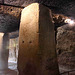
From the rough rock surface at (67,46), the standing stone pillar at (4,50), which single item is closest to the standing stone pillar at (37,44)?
the rough rock surface at (67,46)

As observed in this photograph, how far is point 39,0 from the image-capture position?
6.30 feet

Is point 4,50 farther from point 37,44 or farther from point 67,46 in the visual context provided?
point 37,44

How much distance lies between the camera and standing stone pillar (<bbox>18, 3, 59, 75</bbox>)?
1.64 meters

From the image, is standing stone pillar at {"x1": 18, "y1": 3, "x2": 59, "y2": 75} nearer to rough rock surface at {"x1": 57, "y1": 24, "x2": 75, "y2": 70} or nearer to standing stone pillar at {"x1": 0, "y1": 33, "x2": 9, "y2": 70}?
rough rock surface at {"x1": 57, "y1": 24, "x2": 75, "y2": 70}

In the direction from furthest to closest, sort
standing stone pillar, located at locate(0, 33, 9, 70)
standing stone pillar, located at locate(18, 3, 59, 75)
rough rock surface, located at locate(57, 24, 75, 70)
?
standing stone pillar, located at locate(0, 33, 9, 70)
rough rock surface, located at locate(57, 24, 75, 70)
standing stone pillar, located at locate(18, 3, 59, 75)

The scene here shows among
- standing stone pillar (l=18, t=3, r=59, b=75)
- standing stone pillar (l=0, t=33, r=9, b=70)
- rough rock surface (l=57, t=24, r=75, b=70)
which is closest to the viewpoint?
standing stone pillar (l=18, t=3, r=59, b=75)

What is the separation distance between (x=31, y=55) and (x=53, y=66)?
52cm

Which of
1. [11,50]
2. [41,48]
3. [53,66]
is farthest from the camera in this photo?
[11,50]

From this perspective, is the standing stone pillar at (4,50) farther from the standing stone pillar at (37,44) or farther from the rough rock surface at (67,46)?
the standing stone pillar at (37,44)

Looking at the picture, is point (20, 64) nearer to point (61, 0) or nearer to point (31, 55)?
point (31, 55)

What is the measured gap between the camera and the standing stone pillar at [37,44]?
1.64m

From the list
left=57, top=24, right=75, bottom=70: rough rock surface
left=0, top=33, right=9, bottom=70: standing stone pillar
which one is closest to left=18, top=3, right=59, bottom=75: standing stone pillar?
left=57, top=24, right=75, bottom=70: rough rock surface

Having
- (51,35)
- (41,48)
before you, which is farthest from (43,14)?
(41,48)

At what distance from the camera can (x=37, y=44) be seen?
5.37ft
